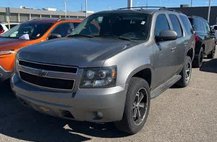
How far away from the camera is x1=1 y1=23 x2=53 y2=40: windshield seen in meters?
8.07

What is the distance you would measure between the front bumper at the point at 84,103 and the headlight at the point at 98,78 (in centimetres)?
7

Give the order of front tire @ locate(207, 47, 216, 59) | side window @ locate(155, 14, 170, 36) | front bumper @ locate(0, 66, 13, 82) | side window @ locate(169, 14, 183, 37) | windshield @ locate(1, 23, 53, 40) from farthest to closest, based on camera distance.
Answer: front tire @ locate(207, 47, 216, 59), windshield @ locate(1, 23, 53, 40), side window @ locate(169, 14, 183, 37), front bumper @ locate(0, 66, 13, 82), side window @ locate(155, 14, 170, 36)

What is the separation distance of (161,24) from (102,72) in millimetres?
2328

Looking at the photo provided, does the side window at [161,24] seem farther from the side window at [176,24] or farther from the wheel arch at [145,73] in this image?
the wheel arch at [145,73]

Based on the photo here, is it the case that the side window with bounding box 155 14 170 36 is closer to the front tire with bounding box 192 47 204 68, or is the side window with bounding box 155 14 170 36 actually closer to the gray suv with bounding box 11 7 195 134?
the gray suv with bounding box 11 7 195 134

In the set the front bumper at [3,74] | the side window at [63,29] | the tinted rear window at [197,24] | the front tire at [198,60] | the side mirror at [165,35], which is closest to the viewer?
the side mirror at [165,35]

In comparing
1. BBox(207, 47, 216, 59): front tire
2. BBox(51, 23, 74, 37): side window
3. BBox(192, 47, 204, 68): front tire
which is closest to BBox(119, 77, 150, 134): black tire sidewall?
BBox(51, 23, 74, 37): side window

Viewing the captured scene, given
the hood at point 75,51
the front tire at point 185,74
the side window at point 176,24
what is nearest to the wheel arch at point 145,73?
the hood at point 75,51

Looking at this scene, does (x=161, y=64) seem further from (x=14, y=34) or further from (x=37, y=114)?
(x=14, y=34)

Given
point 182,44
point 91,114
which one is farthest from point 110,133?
point 182,44

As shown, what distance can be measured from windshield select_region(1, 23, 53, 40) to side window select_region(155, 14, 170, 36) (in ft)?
10.6

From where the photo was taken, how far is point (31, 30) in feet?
27.3

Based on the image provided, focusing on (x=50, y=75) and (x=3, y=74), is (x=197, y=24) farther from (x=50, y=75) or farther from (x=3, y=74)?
(x=50, y=75)

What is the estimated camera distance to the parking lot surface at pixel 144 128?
4664 mm
